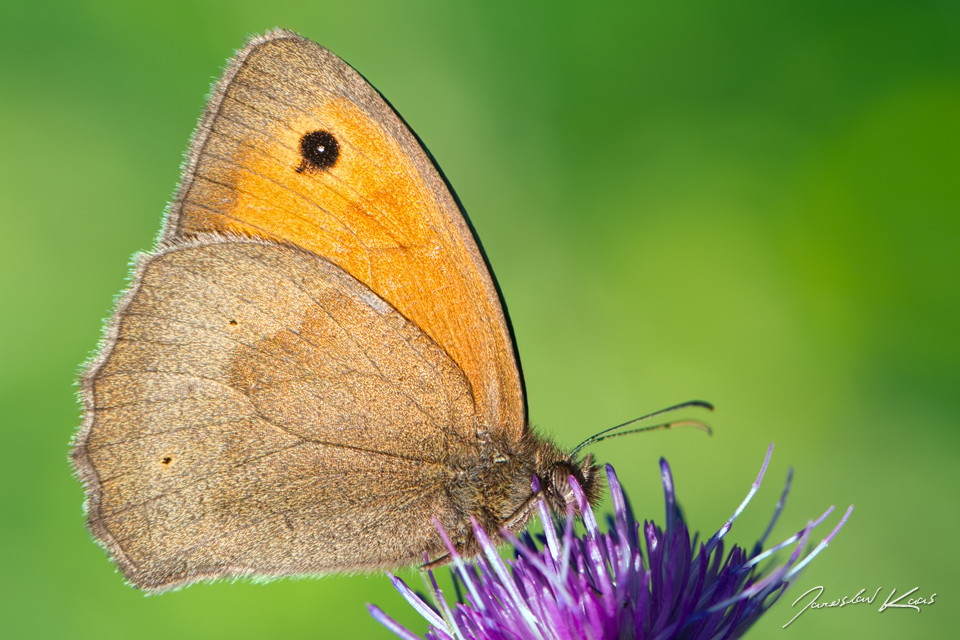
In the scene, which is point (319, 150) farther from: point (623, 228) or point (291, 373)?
point (623, 228)

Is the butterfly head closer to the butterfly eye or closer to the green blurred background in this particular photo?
the butterfly eye

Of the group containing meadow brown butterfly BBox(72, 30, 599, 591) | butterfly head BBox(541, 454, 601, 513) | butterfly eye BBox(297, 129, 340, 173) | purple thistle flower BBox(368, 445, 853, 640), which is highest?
butterfly eye BBox(297, 129, 340, 173)

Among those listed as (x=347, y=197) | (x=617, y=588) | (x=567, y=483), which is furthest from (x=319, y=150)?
(x=617, y=588)

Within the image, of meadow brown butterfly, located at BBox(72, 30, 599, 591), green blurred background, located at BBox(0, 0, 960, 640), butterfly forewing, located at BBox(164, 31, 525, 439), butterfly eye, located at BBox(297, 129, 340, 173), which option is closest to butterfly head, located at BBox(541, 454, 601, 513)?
meadow brown butterfly, located at BBox(72, 30, 599, 591)

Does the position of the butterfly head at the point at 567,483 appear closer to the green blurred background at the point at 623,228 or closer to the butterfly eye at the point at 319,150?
the butterfly eye at the point at 319,150

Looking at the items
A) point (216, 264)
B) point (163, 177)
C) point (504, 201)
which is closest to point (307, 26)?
point (163, 177)
